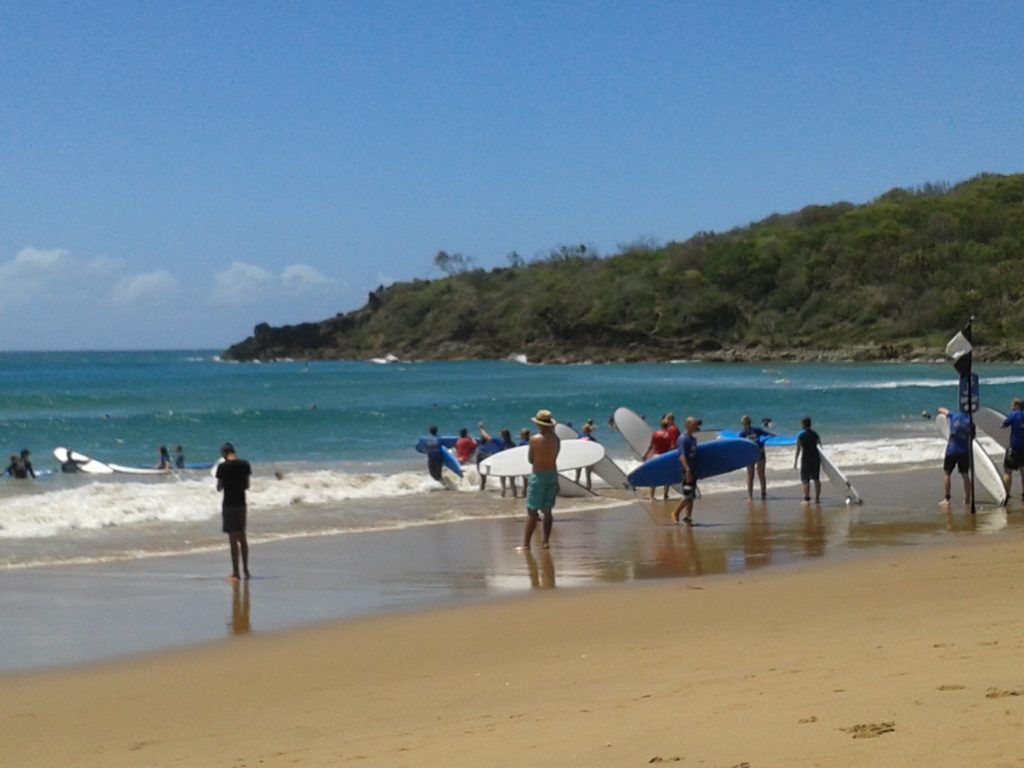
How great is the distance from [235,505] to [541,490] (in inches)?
119

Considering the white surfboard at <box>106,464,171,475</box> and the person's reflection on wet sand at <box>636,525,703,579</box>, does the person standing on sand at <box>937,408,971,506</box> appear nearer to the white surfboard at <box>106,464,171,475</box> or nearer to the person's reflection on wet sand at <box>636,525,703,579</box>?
the person's reflection on wet sand at <box>636,525,703,579</box>

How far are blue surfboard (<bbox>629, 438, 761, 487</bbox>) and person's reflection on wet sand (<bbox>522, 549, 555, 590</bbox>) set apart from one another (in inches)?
161

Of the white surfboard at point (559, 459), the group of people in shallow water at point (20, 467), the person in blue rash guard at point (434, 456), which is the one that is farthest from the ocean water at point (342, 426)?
the white surfboard at point (559, 459)

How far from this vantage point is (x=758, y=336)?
102188mm

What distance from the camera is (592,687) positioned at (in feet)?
22.8

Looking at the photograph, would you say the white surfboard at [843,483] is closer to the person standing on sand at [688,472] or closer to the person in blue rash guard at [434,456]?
the person standing on sand at [688,472]

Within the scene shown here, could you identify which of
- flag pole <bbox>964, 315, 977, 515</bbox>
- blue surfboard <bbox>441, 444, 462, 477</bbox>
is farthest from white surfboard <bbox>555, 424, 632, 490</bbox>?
flag pole <bbox>964, 315, 977, 515</bbox>

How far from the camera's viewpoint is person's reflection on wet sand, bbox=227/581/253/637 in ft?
31.1

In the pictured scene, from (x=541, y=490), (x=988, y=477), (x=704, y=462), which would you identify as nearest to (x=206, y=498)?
(x=704, y=462)

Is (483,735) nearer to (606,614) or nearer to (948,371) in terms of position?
(606,614)

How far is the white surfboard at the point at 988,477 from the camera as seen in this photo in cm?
1614

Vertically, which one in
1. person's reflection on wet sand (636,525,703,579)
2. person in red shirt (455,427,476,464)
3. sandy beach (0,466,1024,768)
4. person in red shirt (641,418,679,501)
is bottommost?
person's reflection on wet sand (636,525,703,579)

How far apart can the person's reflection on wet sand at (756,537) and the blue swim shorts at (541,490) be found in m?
2.00

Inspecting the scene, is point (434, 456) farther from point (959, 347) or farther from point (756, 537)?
point (959, 347)
